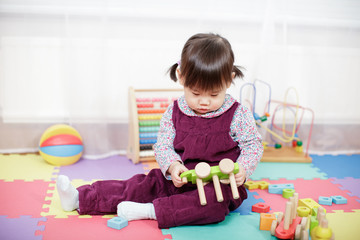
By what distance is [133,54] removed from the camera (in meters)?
1.82

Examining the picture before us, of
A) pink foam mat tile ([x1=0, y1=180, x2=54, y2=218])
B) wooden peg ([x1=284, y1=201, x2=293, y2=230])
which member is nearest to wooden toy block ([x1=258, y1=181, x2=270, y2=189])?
wooden peg ([x1=284, y1=201, x2=293, y2=230])

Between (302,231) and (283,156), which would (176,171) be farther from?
(283,156)

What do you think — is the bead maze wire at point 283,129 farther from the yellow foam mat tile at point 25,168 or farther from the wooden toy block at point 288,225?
the yellow foam mat tile at point 25,168

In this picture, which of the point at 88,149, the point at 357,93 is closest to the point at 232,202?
the point at 88,149

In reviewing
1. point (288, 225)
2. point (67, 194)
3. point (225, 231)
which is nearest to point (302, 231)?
point (288, 225)

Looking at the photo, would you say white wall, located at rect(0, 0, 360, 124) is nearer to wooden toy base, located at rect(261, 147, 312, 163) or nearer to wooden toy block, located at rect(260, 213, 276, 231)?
wooden toy base, located at rect(261, 147, 312, 163)

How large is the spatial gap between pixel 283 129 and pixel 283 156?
8.4 inches

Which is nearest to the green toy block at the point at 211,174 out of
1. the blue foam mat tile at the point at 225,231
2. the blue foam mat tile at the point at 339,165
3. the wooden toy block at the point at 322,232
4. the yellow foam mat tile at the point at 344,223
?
the blue foam mat tile at the point at 225,231

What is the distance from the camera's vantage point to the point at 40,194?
132 centimetres

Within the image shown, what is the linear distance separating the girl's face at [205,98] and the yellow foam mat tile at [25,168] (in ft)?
2.27

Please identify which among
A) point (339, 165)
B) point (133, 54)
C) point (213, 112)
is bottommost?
point (339, 165)

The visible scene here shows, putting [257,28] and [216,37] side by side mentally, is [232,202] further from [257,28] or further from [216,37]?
[257,28]

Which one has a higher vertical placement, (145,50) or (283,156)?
(145,50)

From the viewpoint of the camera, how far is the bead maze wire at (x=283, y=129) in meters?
1.81
